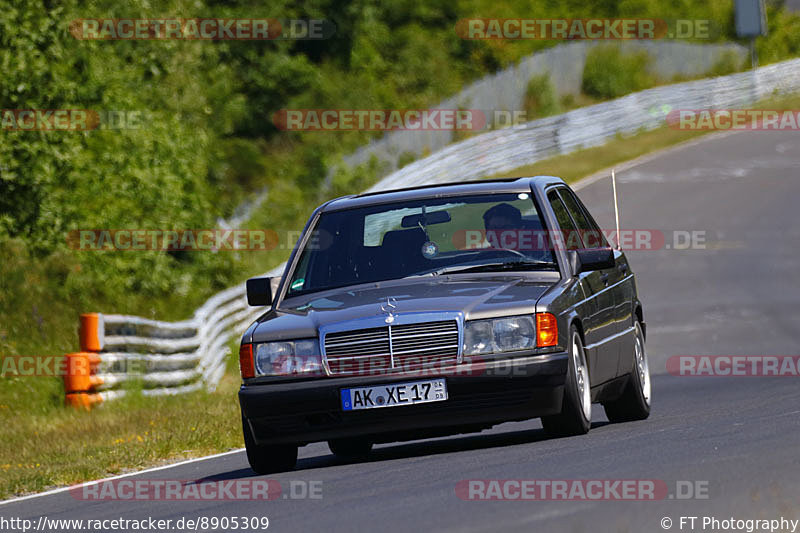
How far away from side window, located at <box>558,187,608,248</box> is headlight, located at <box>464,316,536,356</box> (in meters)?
2.25

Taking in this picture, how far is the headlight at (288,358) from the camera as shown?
Result: 947 cm

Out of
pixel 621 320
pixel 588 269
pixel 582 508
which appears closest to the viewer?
pixel 582 508

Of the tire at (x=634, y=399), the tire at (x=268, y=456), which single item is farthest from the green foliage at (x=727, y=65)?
the tire at (x=268, y=456)

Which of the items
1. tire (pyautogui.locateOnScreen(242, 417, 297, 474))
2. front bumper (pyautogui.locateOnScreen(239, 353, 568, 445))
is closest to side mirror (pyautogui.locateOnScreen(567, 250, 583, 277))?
front bumper (pyautogui.locateOnScreen(239, 353, 568, 445))

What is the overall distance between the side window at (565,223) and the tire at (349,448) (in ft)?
6.34

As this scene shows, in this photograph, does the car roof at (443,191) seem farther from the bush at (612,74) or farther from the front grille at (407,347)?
the bush at (612,74)

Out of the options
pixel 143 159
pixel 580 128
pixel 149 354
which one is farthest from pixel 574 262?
pixel 580 128

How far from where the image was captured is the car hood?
30.9 feet

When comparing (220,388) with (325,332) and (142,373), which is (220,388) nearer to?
(142,373)

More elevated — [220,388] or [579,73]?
[579,73]

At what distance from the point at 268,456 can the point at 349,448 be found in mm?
1304

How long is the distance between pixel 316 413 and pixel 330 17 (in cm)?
5151

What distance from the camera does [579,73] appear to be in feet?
200

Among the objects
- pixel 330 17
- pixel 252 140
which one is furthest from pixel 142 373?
pixel 330 17
